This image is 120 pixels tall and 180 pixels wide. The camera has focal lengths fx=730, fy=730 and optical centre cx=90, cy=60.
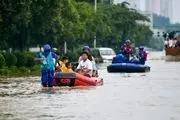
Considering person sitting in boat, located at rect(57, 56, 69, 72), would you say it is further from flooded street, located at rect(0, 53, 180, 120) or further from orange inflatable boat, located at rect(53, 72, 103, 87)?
flooded street, located at rect(0, 53, 180, 120)

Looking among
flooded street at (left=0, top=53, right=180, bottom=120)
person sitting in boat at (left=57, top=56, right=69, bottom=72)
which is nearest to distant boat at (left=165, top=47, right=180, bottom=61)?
person sitting in boat at (left=57, top=56, right=69, bottom=72)

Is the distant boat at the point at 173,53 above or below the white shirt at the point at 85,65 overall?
below

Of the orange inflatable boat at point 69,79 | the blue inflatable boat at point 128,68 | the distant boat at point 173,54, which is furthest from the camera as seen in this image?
the distant boat at point 173,54

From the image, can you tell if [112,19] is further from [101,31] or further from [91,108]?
[91,108]

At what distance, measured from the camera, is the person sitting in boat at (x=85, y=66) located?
28078mm

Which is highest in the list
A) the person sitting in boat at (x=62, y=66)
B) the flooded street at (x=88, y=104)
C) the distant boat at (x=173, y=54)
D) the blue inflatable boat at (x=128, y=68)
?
the person sitting in boat at (x=62, y=66)

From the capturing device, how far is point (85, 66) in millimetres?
28172

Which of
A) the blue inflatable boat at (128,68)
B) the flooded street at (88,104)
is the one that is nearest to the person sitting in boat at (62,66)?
the flooded street at (88,104)

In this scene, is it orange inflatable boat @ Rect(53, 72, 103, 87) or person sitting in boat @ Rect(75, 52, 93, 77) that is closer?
orange inflatable boat @ Rect(53, 72, 103, 87)

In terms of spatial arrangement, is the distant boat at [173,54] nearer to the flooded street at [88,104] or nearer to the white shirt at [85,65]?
the white shirt at [85,65]

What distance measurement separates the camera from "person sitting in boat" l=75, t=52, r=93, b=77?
28.1 metres

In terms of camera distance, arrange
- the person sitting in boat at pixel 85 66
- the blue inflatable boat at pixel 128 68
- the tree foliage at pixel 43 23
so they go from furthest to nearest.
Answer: the tree foliage at pixel 43 23, the blue inflatable boat at pixel 128 68, the person sitting in boat at pixel 85 66

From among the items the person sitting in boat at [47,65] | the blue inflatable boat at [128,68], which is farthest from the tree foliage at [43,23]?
the person sitting in boat at [47,65]

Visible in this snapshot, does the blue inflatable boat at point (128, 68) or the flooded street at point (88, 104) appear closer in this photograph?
the flooded street at point (88, 104)
